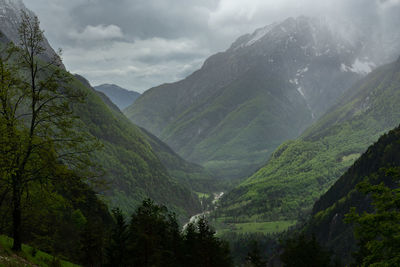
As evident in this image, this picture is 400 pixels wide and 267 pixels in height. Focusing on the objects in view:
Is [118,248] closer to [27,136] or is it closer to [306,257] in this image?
[27,136]

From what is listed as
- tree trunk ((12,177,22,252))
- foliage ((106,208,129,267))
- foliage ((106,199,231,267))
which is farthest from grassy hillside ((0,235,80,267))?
foliage ((106,208,129,267))

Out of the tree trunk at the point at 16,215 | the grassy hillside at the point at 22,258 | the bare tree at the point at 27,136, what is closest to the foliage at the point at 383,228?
the bare tree at the point at 27,136

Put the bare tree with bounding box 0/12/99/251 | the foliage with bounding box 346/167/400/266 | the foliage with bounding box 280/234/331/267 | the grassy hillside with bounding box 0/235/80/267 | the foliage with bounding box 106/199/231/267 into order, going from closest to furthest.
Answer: the foliage with bounding box 346/167/400/266 → the grassy hillside with bounding box 0/235/80/267 → the bare tree with bounding box 0/12/99/251 → the foliage with bounding box 106/199/231/267 → the foliage with bounding box 280/234/331/267

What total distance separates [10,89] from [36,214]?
938 centimetres

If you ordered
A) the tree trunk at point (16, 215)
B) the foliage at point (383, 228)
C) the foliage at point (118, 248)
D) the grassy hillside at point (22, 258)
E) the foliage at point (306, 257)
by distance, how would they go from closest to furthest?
the foliage at point (383, 228) → the grassy hillside at point (22, 258) → the tree trunk at point (16, 215) → the foliage at point (118, 248) → the foliage at point (306, 257)

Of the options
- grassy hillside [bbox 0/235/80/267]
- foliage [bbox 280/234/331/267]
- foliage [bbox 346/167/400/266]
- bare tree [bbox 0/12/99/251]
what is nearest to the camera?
foliage [bbox 346/167/400/266]

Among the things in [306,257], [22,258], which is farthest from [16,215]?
[306,257]

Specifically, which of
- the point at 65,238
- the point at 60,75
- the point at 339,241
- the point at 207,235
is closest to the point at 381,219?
the point at 60,75

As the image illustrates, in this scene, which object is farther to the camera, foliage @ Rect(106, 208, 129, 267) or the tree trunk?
foliage @ Rect(106, 208, 129, 267)

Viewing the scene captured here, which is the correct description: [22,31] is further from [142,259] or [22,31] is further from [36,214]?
[142,259]

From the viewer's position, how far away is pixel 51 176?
84.1 feet

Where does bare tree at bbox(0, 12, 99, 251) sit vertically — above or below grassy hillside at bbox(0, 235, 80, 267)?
above

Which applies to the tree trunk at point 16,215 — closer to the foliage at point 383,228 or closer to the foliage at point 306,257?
the foliage at point 383,228

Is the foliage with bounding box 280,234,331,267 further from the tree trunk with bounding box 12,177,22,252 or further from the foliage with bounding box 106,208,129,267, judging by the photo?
the tree trunk with bounding box 12,177,22,252
